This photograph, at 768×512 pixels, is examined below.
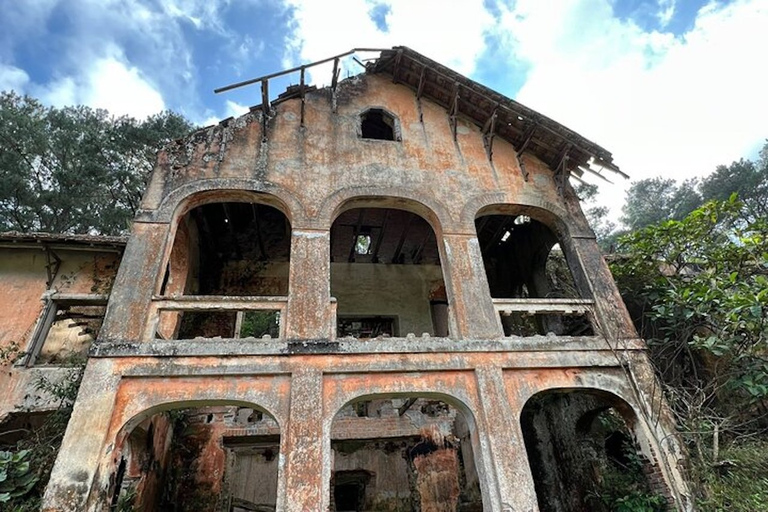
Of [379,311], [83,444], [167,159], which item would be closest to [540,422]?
[379,311]

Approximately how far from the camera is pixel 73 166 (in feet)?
58.0

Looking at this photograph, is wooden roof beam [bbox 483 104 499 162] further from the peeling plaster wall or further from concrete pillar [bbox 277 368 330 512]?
the peeling plaster wall

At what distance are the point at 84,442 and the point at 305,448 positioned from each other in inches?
111

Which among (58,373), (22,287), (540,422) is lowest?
(540,422)

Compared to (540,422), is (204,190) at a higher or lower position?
higher

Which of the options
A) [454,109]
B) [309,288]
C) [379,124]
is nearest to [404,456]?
[309,288]

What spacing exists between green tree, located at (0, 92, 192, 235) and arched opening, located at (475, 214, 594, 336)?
13.7m

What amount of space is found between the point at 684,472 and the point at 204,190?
30.8 ft

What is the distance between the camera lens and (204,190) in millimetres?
7957

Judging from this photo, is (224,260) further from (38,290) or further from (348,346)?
(348,346)

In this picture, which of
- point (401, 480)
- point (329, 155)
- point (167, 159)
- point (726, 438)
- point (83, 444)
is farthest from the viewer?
point (401, 480)

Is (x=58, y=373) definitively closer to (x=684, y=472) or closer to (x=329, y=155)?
(x=329, y=155)

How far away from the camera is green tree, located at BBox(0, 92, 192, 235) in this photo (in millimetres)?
16719

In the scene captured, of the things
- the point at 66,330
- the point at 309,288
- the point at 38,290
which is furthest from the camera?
the point at 66,330
